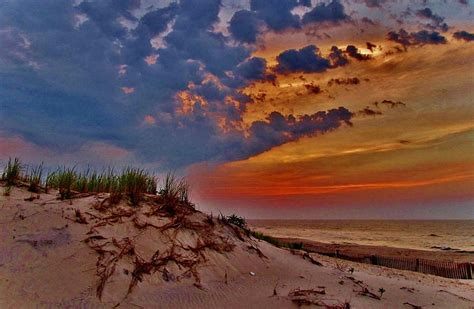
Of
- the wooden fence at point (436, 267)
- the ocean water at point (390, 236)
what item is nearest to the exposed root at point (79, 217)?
the ocean water at point (390, 236)

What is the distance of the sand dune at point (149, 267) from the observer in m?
5.62

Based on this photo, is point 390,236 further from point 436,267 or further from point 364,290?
point 364,290

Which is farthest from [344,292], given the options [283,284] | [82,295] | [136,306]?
[82,295]

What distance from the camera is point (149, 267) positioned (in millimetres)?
6398

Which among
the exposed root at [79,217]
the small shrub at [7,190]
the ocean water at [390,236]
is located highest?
the small shrub at [7,190]

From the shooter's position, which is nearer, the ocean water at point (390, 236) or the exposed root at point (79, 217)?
the exposed root at point (79, 217)

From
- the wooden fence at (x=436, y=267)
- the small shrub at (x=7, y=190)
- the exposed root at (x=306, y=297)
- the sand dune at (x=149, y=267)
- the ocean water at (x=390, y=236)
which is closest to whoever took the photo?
the sand dune at (x=149, y=267)

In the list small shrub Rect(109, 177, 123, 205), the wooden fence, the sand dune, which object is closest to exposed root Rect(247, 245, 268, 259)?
the sand dune

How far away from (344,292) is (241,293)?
206 centimetres

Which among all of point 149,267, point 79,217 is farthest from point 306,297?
point 79,217

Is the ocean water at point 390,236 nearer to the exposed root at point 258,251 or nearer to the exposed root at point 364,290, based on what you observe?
the exposed root at point 258,251

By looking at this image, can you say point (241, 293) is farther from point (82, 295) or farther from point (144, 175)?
point (144, 175)

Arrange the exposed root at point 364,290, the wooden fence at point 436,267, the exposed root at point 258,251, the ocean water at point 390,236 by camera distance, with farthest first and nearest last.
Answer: the ocean water at point 390,236, the wooden fence at point 436,267, the exposed root at point 258,251, the exposed root at point 364,290

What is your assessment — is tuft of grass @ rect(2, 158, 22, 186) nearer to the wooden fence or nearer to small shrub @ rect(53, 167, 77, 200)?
small shrub @ rect(53, 167, 77, 200)
